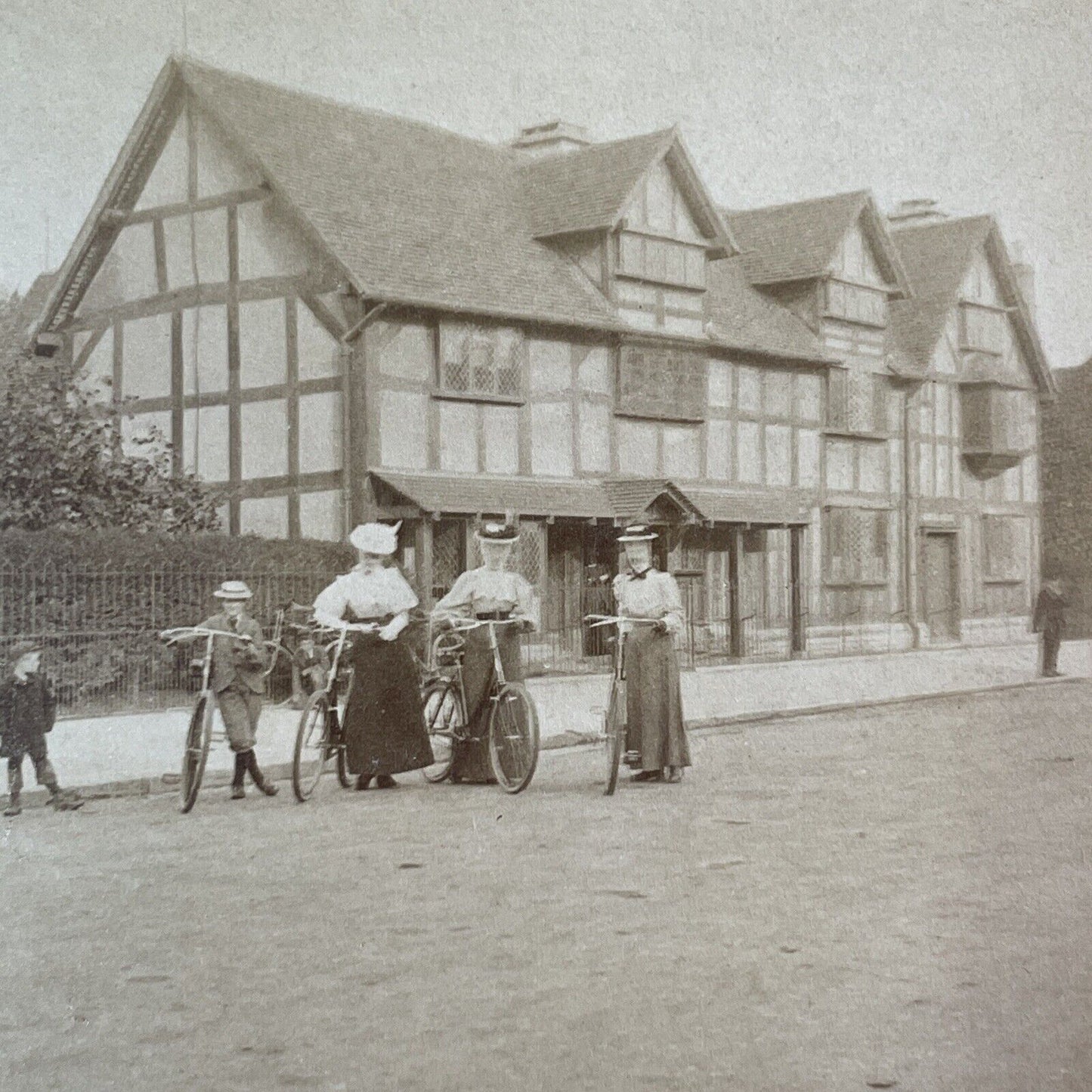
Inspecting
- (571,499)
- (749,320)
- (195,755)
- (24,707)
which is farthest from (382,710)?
(749,320)

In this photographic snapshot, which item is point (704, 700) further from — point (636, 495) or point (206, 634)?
point (206, 634)

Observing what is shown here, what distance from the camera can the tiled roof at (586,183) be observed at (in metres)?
24.8

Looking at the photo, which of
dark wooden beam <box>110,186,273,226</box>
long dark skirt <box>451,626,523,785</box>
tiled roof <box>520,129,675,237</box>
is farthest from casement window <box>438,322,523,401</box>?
long dark skirt <box>451,626,523,785</box>

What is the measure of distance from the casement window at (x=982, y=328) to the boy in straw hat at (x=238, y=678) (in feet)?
82.2

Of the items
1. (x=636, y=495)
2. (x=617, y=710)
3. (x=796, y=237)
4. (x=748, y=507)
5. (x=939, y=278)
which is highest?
(x=796, y=237)

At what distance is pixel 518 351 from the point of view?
2333 centimetres

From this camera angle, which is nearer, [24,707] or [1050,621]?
[24,707]

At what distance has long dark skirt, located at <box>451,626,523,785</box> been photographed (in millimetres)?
11156

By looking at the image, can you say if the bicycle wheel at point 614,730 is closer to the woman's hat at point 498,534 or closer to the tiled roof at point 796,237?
the woman's hat at point 498,534

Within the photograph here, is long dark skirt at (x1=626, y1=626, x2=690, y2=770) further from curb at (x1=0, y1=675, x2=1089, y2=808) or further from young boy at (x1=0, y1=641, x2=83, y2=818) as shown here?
young boy at (x1=0, y1=641, x2=83, y2=818)

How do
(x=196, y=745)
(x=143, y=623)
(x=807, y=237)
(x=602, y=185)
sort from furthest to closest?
(x=807, y=237) < (x=602, y=185) < (x=143, y=623) < (x=196, y=745)

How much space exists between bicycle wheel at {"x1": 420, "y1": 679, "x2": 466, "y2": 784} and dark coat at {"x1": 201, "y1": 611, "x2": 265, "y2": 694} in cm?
115

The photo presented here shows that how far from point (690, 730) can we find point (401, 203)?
10.4 meters

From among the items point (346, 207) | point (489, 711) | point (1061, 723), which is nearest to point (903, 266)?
point (346, 207)
